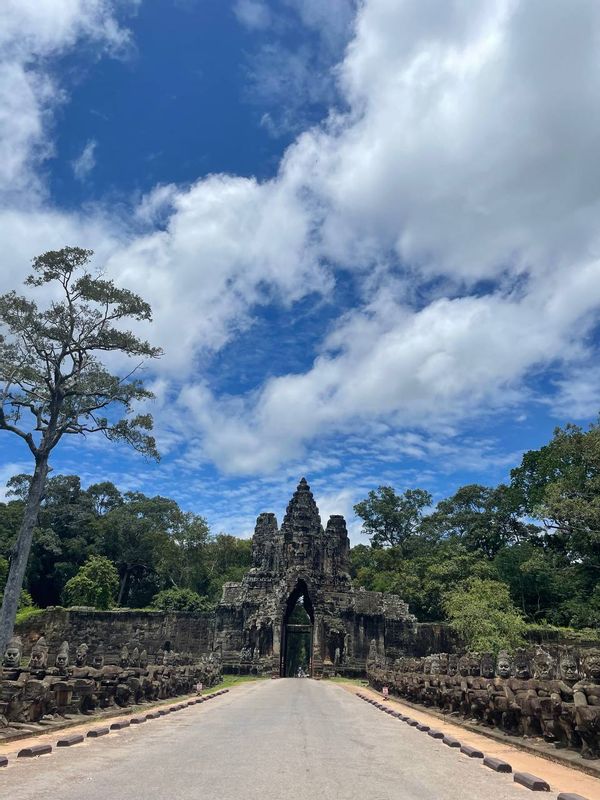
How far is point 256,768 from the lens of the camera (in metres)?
6.97

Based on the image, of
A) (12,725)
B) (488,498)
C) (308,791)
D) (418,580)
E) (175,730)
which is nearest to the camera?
(308,791)

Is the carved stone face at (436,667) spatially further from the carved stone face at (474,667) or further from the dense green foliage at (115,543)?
the dense green foliage at (115,543)

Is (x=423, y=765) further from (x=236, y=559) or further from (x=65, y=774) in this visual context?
(x=236, y=559)

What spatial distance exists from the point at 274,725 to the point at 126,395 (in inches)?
657

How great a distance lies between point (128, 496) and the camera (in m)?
61.8

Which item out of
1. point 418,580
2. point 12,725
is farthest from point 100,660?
point 418,580

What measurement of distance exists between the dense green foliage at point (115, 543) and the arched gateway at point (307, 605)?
284 inches

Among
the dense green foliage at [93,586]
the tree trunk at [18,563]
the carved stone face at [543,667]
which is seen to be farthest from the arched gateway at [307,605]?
the carved stone face at [543,667]

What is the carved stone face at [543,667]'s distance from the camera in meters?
11.4

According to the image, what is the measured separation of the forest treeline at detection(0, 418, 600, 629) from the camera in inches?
1378

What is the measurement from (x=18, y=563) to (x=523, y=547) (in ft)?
116

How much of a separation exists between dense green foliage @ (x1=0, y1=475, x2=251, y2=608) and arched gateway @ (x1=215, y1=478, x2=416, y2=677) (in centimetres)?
721

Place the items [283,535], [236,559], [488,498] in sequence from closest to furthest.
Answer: [283,535] → [488,498] → [236,559]

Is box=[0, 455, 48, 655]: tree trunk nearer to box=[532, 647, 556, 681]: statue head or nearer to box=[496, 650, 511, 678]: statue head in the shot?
box=[496, 650, 511, 678]: statue head
